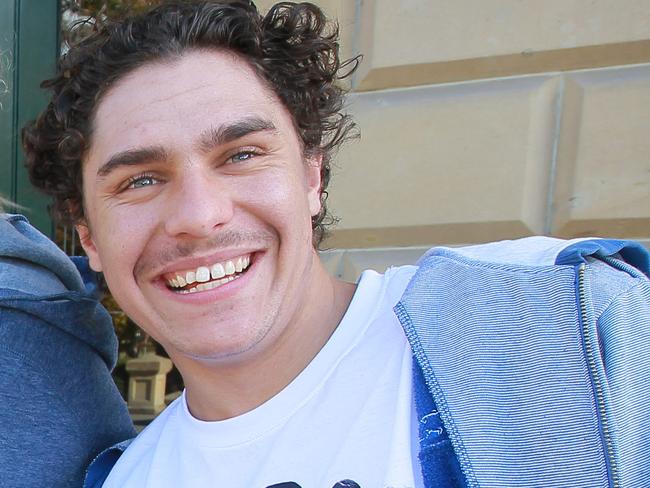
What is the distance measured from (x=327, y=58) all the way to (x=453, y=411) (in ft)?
3.54

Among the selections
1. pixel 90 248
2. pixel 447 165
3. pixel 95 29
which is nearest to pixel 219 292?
pixel 90 248

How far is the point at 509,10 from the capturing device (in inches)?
98.7

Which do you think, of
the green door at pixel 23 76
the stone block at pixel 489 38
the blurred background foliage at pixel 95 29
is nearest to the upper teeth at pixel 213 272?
the blurred background foliage at pixel 95 29

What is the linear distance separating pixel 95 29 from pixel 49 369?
0.80 meters

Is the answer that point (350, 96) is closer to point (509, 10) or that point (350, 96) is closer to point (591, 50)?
point (509, 10)

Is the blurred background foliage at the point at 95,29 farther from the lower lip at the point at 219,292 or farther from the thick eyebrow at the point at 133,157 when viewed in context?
the lower lip at the point at 219,292

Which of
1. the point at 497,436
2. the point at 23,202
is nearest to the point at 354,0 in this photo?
the point at 23,202

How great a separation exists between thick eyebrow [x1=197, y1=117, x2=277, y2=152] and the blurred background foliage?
19.7 inches

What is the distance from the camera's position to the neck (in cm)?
143

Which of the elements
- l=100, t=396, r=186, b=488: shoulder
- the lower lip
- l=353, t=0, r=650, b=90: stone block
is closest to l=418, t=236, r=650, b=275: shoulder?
the lower lip

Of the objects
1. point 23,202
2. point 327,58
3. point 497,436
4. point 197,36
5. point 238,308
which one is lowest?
point 497,436

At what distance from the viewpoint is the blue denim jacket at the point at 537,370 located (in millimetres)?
999

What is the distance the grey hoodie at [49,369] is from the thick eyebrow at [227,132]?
1.66 feet

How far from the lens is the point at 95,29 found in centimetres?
172
